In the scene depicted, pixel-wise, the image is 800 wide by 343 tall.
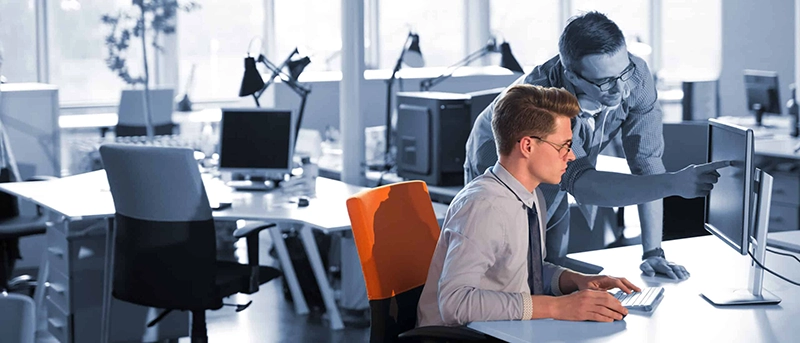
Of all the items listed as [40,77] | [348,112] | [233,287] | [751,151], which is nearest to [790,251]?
[751,151]

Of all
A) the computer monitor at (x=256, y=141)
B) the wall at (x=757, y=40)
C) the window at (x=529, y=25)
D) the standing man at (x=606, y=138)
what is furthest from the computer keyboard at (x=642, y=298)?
the window at (x=529, y=25)

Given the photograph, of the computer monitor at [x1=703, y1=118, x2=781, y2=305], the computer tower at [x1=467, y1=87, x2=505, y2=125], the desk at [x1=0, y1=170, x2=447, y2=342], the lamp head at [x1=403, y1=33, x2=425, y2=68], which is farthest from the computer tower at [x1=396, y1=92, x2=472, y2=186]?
the computer monitor at [x1=703, y1=118, x2=781, y2=305]

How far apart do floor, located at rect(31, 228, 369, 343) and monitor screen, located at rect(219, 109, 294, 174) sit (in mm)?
769

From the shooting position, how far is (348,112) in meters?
5.33

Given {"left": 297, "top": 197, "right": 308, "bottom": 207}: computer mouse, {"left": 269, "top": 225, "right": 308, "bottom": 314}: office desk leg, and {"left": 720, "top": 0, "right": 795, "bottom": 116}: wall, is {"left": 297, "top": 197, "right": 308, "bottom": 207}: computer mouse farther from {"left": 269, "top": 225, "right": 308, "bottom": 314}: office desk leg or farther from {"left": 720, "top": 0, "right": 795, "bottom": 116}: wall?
{"left": 720, "top": 0, "right": 795, "bottom": 116}: wall

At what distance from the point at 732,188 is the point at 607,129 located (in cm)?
51

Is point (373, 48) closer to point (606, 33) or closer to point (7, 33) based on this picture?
point (7, 33)

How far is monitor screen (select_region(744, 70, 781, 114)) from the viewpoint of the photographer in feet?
23.6

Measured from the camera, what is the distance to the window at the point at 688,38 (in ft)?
38.9

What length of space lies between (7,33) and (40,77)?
A: 427 mm

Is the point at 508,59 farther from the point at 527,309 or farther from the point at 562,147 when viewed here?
the point at 527,309

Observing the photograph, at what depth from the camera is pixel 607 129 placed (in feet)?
9.42

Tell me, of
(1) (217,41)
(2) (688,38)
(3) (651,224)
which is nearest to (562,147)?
(3) (651,224)

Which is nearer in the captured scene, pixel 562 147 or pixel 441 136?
pixel 562 147
